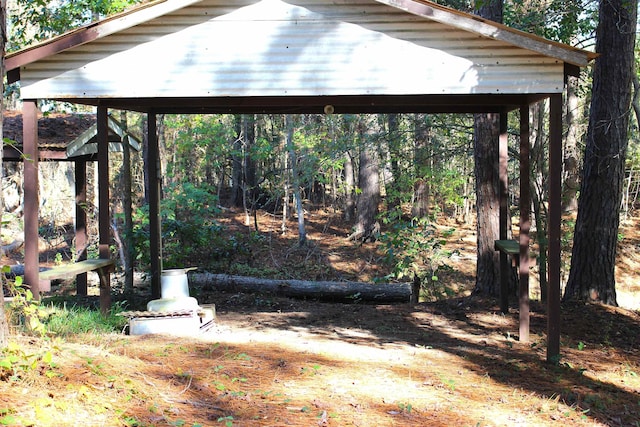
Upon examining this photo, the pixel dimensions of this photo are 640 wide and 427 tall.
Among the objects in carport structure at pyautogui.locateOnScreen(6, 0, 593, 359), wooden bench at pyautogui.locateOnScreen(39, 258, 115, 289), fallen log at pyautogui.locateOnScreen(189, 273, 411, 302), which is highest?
carport structure at pyautogui.locateOnScreen(6, 0, 593, 359)

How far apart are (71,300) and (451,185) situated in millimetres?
11847

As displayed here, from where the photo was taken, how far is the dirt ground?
4574mm

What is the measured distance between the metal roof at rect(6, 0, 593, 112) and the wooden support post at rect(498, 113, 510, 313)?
1743mm

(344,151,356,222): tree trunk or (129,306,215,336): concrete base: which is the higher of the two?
(344,151,356,222): tree trunk

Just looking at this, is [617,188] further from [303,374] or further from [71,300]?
[71,300]

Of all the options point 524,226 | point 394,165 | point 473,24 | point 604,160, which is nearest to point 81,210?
point 524,226

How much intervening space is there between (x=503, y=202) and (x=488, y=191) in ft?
4.69

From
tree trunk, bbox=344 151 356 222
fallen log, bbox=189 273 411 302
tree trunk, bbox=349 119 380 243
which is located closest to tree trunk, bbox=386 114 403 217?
tree trunk, bbox=349 119 380 243

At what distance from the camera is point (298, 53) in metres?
7.23

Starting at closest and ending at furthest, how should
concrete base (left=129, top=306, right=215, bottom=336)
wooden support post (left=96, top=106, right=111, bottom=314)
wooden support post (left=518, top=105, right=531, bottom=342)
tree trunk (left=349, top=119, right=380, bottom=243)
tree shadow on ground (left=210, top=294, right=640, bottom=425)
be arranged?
tree shadow on ground (left=210, top=294, right=640, bottom=425) → concrete base (left=129, top=306, right=215, bottom=336) → wooden support post (left=518, top=105, right=531, bottom=342) → wooden support post (left=96, top=106, right=111, bottom=314) → tree trunk (left=349, top=119, right=380, bottom=243)

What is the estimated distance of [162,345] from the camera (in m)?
6.96

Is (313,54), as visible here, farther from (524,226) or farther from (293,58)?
(524,226)

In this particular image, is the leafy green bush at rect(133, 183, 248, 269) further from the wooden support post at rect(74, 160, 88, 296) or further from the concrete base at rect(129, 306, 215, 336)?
the concrete base at rect(129, 306, 215, 336)

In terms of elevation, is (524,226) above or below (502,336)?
above
